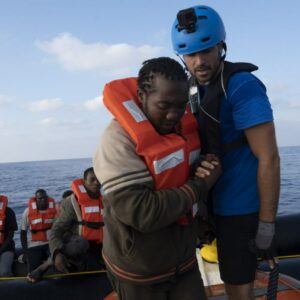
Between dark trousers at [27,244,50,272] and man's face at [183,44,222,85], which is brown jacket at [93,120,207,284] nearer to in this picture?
man's face at [183,44,222,85]

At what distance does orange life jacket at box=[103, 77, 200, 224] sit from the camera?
6.17 ft

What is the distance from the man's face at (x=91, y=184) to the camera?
5883 mm

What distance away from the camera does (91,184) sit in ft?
19.4

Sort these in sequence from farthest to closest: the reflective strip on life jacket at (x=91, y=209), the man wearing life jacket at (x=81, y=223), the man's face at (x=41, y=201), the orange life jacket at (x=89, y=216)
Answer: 1. the man's face at (x=41, y=201)
2. the reflective strip on life jacket at (x=91, y=209)
3. the orange life jacket at (x=89, y=216)
4. the man wearing life jacket at (x=81, y=223)

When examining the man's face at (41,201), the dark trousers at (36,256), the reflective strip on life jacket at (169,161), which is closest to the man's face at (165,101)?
the reflective strip on life jacket at (169,161)

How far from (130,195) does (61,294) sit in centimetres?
312

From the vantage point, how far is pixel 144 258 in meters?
1.99

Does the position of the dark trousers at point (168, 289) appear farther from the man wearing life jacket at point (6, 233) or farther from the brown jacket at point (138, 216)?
the man wearing life jacket at point (6, 233)

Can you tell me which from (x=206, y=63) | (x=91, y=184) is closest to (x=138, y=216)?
(x=206, y=63)

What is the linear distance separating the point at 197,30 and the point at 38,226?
6153 mm

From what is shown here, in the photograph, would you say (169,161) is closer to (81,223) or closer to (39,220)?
(81,223)

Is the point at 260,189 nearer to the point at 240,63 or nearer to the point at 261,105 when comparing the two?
the point at 261,105

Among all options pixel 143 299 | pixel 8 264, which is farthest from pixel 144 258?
pixel 8 264

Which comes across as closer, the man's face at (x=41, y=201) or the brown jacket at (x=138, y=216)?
the brown jacket at (x=138, y=216)
